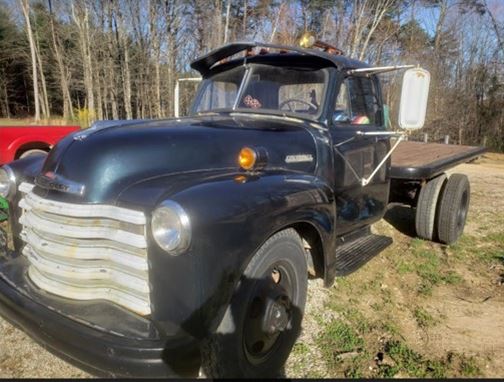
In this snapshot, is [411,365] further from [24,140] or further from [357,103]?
[24,140]

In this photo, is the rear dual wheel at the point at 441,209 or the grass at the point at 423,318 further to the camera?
the rear dual wheel at the point at 441,209

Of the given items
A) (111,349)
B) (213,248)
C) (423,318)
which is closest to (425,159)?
(423,318)

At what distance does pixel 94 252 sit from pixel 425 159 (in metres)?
4.38

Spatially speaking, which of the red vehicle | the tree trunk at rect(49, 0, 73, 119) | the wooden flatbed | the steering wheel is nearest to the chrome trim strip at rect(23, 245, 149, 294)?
the steering wheel

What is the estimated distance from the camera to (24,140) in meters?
6.89

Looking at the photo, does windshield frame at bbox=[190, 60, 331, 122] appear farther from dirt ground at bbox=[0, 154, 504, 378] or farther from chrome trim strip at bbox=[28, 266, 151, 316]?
chrome trim strip at bbox=[28, 266, 151, 316]

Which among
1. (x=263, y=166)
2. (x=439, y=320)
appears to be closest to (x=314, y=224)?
(x=263, y=166)

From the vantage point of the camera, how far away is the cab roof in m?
3.35

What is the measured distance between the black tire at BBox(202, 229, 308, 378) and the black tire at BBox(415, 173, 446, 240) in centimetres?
309

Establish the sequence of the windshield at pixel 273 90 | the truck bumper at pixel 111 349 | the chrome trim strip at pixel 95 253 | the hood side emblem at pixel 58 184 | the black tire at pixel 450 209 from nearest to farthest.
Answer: the truck bumper at pixel 111 349
the chrome trim strip at pixel 95 253
the hood side emblem at pixel 58 184
the windshield at pixel 273 90
the black tire at pixel 450 209

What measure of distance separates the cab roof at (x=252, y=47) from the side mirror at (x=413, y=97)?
603 mm

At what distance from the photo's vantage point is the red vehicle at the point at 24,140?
672 centimetres

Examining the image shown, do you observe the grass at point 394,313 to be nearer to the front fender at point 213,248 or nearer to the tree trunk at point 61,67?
the front fender at point 213,248

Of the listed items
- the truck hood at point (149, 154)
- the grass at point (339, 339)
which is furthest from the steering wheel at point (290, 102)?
the grass at point (339, 339)
